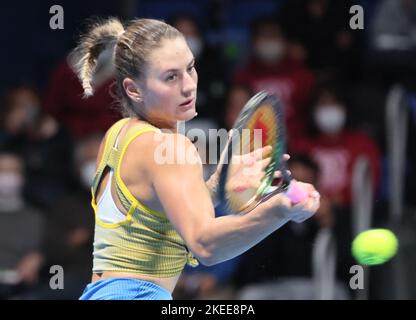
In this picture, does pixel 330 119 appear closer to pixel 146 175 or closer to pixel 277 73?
pixel 277 73

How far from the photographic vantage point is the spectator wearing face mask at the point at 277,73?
25.0ft

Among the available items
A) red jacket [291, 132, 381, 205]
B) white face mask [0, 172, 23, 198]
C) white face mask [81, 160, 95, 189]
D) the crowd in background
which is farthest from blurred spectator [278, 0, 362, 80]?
white face mask [0, 172, 23, 198]

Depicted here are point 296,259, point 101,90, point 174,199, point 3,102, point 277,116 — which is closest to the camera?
point 174,199

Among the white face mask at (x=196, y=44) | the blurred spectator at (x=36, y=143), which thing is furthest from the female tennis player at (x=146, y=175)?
the white face mask at (x=196, y=44)

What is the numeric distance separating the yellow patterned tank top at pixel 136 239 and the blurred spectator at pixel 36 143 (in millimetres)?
3721

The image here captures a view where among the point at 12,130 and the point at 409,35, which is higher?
the point at 409,35

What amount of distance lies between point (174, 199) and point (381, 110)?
4538mm

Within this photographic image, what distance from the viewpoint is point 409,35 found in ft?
24.9

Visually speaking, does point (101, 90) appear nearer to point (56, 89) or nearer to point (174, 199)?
point (56, 89)

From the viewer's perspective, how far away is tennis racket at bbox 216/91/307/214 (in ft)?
11.1

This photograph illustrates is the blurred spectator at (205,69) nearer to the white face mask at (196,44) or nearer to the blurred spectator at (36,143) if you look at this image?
the white face mask at (196,44)

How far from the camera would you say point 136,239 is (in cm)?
350
